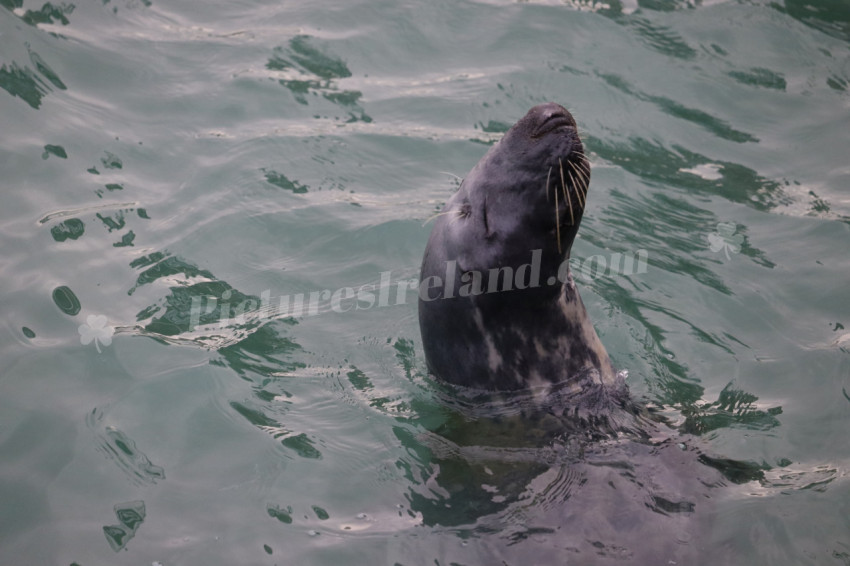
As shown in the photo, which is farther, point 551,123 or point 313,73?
point 313,73

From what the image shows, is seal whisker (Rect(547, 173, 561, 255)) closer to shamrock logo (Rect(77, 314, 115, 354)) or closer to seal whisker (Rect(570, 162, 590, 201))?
seal whisker (Rect(570, 162, 590, 201))

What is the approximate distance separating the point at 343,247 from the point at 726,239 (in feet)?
10.3

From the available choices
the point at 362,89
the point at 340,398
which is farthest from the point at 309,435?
the point at 362,89

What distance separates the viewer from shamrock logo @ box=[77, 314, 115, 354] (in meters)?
5.70

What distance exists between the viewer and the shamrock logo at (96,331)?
5699 millimetres

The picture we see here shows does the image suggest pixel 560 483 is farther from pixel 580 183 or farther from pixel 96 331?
pixel 96 331

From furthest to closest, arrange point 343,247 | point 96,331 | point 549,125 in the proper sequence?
point 343,247 → point 96,331 → point 549,125

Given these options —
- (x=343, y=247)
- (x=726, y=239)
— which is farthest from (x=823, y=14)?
(x=343, y=247)

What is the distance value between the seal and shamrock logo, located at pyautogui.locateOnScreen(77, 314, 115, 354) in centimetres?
223

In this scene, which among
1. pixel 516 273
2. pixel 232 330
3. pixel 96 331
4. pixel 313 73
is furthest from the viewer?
pixel 313 73

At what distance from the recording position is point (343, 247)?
6820 mm

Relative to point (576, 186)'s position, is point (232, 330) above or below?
below

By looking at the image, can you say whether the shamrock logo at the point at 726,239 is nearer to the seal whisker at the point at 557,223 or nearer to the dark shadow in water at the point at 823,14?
the seal whisker at the point at 557,223

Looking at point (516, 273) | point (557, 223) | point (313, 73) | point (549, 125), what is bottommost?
point (313, 73)
